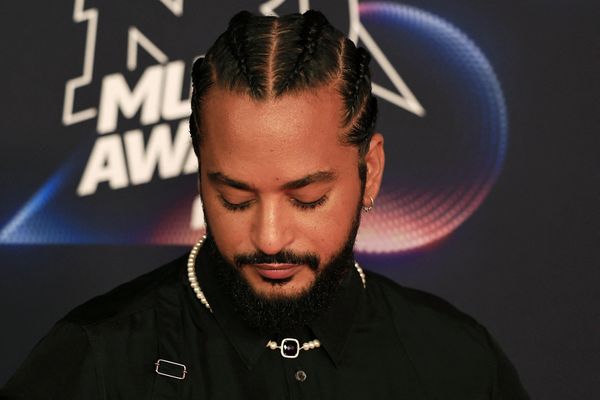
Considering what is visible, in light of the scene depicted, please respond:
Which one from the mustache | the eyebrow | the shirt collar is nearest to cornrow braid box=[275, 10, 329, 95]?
the eyebrow

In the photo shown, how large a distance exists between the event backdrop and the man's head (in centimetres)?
93

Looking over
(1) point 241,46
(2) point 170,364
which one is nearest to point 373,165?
(1) point 241,46

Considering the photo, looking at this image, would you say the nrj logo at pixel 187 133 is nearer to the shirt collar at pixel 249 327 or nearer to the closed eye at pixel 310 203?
the shirt collar at pixel 249 327

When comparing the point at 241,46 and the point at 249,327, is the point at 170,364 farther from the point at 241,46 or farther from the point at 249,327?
the point at 241,46

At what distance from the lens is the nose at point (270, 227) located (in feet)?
5.48

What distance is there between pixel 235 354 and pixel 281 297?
18cm

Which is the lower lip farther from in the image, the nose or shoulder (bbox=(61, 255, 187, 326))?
shoulder (bbox=(61, 255, 187, 326))

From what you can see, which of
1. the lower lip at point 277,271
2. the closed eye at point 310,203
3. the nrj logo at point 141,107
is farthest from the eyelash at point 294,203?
the nrj logo at point 141,107

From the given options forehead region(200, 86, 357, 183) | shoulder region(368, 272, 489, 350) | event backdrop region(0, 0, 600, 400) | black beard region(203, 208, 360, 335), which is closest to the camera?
forehead region(200, 86, 357, 183)

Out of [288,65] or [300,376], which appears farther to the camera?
[300,376]

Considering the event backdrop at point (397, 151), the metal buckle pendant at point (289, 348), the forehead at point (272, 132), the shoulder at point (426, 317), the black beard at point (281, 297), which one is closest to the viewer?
the forehead at point (272, 132)

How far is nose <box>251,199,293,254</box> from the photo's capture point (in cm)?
167

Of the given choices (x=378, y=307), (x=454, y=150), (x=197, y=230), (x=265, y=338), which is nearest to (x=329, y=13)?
(x=454, y=150)

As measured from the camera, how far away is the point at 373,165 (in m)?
1.89
